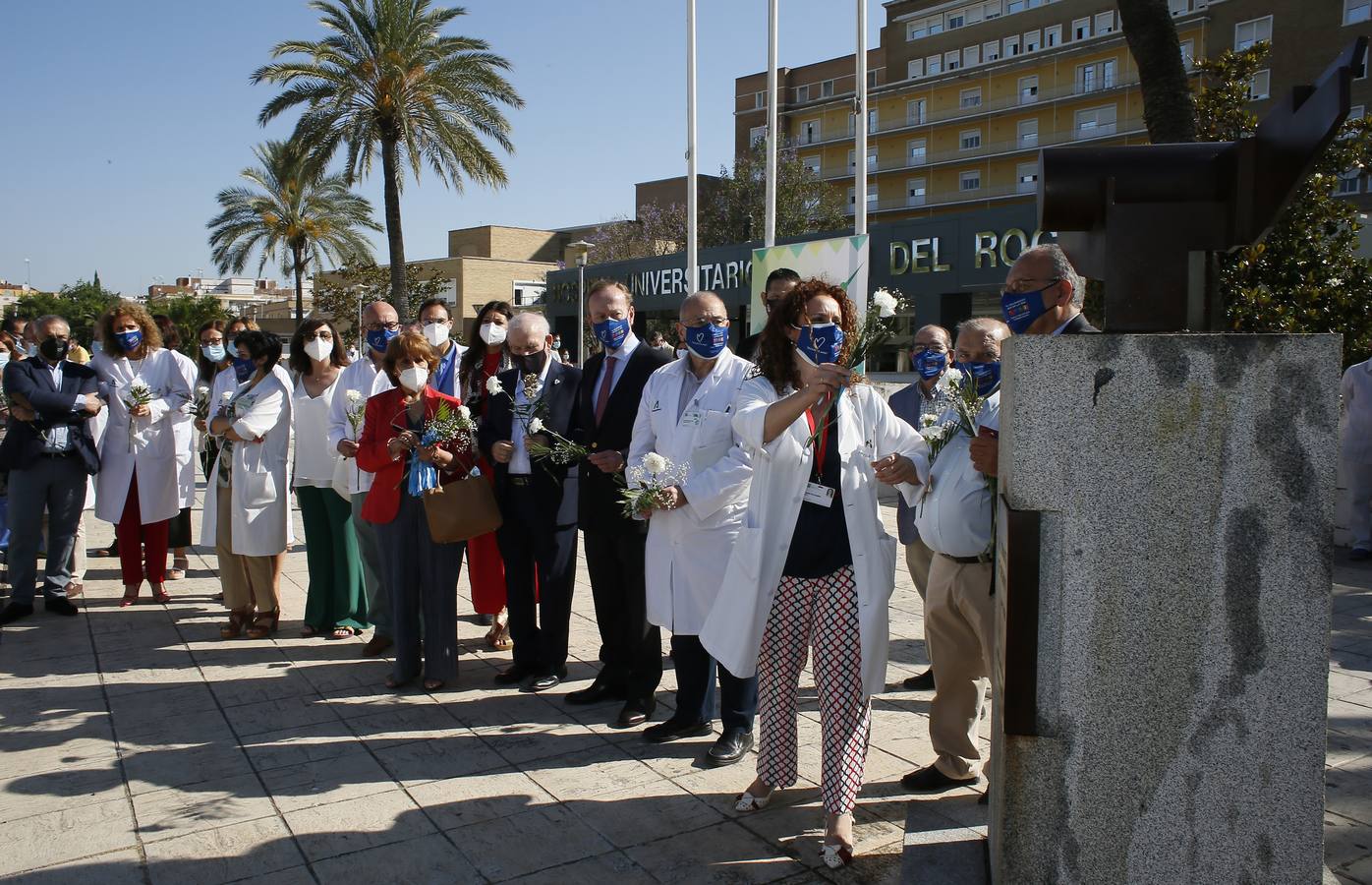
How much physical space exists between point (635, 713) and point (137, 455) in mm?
5040

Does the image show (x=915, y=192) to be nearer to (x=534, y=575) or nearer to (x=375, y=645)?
(x=375, y=645)

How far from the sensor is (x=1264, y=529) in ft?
8.66

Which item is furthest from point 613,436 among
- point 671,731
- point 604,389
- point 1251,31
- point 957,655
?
point 1251,31

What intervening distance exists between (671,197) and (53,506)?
65263 mm

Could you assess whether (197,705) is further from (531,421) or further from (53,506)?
(53,506)

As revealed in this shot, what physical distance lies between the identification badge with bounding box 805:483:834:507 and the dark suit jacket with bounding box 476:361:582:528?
2175mm

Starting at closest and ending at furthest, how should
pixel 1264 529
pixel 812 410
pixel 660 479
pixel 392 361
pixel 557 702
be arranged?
pixel 1264 529, pixel 812 410, pixel 660 479, pixel 557 702, pixel 392 361

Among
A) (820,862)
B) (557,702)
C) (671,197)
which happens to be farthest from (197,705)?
(671,197)

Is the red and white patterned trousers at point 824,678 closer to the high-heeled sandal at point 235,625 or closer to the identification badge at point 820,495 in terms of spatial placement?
the identification badge at point 820,495

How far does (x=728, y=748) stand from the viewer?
484 cm

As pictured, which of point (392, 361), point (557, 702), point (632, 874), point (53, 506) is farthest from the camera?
point (53, 506)

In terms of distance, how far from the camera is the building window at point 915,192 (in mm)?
63156

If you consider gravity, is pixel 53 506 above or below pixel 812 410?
below

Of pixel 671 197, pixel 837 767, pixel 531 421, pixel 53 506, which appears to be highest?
pixel 671 197
